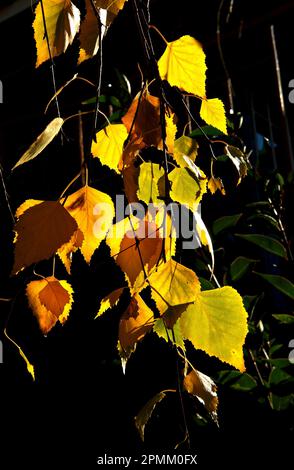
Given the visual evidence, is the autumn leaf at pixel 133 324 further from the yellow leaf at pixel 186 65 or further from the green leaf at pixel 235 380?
the green leaf at pixel 235 380

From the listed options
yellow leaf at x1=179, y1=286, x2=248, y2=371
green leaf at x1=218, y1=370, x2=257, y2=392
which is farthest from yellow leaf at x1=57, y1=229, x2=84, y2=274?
green leaf at x1=218, y1=370, x2=257, y2=392

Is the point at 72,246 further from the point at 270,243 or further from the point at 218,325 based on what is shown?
the point at 270,243

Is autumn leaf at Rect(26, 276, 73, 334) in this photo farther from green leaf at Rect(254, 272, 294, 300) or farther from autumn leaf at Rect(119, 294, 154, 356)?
green leaf at Rect(254, 272, 294, 300)

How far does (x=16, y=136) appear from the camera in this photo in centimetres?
330

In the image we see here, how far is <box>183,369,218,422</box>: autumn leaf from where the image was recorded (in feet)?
1.25

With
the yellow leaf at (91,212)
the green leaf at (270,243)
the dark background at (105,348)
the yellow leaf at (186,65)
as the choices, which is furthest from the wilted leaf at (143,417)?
the green leaf at (270,243)

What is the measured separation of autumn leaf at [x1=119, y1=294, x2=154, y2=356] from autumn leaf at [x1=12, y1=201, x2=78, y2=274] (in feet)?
0.26

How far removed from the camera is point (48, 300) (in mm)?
440

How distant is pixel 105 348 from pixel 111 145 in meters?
1.14

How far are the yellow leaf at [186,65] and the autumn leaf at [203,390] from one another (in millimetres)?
232

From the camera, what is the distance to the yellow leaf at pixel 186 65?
42 centimetres

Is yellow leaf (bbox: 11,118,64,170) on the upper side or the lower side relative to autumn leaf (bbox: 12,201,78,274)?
upper

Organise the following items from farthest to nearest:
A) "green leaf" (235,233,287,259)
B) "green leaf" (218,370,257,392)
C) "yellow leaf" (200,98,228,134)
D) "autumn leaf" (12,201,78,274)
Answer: "green leaf" (235,233,287,259), "green leaf" (218,370,257,392), "yellow leaf" (200,98,228,134), "autumn leaf" (12,201,78,274)
